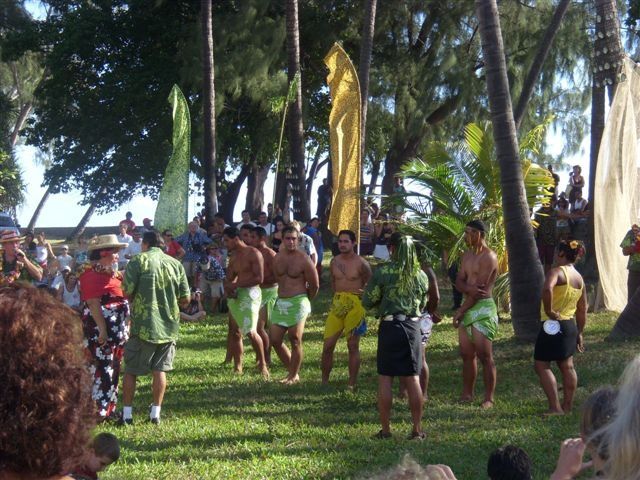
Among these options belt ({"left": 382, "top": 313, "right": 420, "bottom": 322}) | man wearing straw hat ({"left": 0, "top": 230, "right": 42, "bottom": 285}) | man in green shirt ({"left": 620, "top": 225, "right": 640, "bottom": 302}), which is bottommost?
belt ({"left": 382, "top": 313, "right": 420, "bottom": 322})

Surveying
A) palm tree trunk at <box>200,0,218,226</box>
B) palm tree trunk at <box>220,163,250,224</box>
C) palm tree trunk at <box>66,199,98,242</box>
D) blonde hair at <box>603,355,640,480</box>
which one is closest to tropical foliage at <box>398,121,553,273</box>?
palm tree trunk at <box>200,0,218,226</box>

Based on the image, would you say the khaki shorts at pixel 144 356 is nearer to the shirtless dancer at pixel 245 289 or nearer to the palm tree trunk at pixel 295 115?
the shirtless dancer at pixel 245 289

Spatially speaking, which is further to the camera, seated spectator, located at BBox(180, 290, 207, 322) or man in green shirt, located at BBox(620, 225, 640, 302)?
seated spectator, located at BBox(180, 290, 207, 322)

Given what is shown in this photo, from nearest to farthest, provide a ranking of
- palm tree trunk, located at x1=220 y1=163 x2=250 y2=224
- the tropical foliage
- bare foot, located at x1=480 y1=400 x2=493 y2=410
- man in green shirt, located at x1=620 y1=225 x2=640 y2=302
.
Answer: bare foot, located at x1=480 y1=400 x2=493 y2=410 → man in green shirt, located at x1=620 y1=225 x2=640 y2=302 → the tropical foliage → palm tree trunk, located at x1=220 y1=163 x2=250 y2=224

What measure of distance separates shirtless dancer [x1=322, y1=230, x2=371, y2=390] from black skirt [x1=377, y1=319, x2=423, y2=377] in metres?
2.24

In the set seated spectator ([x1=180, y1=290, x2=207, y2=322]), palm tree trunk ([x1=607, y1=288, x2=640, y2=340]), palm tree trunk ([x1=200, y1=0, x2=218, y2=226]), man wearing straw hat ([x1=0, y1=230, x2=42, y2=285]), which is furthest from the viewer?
palm tree trunk ([x1=200, y1=0, x2=218, y2=226])

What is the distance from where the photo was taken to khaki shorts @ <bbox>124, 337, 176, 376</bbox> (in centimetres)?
877

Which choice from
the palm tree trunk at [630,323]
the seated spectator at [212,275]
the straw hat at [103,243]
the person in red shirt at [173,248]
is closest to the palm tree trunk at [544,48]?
the seated spectator at [212,275]

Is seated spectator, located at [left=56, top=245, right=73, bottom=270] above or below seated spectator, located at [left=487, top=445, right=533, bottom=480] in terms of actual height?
above

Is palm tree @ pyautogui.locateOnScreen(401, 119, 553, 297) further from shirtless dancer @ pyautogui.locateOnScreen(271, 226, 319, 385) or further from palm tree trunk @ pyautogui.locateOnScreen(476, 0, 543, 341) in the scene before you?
shirtless dancer @ pyautogui.locateOnScreen(271, 226, 319, 385)

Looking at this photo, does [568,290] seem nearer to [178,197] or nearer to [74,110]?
[178,197]

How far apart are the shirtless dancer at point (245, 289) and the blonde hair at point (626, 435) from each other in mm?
8839

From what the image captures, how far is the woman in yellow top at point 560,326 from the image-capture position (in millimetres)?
8812

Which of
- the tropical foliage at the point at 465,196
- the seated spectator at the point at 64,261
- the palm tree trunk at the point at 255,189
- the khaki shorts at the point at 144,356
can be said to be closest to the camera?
the khaki shorts at the point at 144,356
